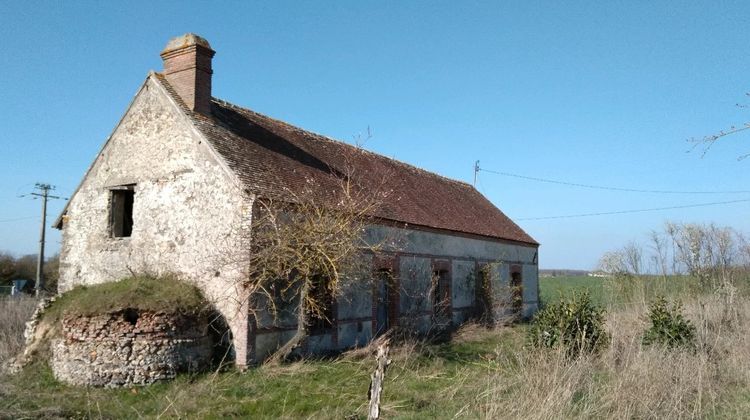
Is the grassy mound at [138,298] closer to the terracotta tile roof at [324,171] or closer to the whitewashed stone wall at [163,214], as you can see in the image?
the whitewashed stone wall at [163,214]

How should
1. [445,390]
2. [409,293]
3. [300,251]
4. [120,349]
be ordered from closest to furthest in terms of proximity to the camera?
[445,390] → [120,349] → [300,251] → [409,293]

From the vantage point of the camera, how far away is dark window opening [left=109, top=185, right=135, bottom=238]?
14.4m

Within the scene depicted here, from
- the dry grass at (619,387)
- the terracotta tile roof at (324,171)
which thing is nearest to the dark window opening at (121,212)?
the terracotta tile roof at (324,171)

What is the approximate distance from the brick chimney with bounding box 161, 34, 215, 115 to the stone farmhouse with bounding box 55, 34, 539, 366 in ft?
0.09

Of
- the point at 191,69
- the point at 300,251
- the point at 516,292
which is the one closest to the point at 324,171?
the point at 191,69

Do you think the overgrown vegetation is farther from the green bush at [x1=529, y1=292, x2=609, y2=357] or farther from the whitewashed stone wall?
the green bush at [x1=529, y1=292, x2=609, y2=357]

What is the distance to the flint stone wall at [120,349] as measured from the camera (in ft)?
34.6

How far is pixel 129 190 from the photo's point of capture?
14.4 metres

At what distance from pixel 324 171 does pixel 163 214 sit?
4591mm

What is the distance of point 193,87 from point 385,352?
1002 centimetres

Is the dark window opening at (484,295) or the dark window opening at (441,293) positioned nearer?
the dark window opening at (441,293)

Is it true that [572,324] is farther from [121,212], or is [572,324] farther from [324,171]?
[121,212]

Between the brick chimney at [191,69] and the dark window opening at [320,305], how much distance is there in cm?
513

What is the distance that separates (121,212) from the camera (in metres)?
14.7
